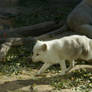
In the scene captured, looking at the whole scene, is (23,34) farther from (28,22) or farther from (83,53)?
(83,53)

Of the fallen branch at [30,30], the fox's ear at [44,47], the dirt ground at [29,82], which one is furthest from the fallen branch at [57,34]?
the fox's ear at [44,47]

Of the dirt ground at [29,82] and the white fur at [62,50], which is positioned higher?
the white fur at [62,50]

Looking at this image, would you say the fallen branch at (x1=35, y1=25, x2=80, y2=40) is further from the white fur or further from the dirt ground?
the white fur

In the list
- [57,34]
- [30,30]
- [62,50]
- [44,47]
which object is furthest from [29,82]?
[57,34]

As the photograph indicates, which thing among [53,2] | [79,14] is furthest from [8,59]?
[53,2]

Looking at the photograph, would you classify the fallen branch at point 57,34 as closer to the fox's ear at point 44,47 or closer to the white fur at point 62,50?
the white fur at point 62,50

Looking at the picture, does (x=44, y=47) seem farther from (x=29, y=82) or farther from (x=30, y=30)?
(x=30, y=30)

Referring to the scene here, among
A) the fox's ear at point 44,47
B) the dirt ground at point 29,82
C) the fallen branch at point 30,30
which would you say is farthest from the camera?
the fallen branch at point 30,30

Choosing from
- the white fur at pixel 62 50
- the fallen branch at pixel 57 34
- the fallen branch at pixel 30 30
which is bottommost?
the fallen branch at pixel 57 34

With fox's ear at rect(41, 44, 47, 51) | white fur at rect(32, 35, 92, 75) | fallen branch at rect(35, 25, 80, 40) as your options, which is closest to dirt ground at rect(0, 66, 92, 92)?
white fur at rect(32, 35, 92, 75)

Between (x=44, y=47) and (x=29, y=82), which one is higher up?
(x=44, y=47)

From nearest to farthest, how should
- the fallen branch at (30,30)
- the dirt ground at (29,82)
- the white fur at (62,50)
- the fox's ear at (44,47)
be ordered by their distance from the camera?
the dirt ground at (29,82) → the fox's ear at (44,47) → the white fur at (62,50) → the fallen branch at (30,30)

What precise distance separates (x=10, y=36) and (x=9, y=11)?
3.94m

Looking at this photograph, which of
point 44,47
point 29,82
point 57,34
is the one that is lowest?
point 29,82
